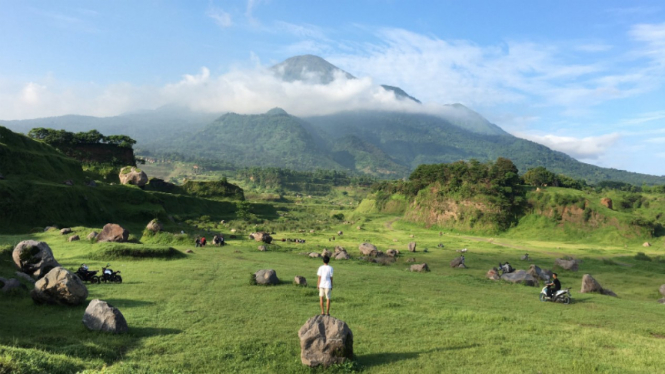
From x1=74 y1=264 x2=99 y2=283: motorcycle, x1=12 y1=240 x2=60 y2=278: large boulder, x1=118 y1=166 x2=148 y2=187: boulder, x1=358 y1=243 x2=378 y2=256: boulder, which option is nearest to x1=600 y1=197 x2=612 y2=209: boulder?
x1=358 y1=243 x2=378 y2=256: boulder

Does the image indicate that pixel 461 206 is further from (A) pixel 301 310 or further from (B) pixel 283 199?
(B) pixel 283 199

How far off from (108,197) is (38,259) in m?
52.4

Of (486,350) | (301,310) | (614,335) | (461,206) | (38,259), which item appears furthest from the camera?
(461,206)

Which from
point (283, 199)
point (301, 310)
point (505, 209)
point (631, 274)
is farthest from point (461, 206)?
point (283, 199)

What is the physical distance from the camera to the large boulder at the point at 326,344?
1187cm

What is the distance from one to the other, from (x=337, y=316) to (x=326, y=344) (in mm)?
5961

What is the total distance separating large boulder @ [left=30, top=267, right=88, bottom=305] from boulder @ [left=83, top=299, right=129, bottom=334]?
13.2 feet

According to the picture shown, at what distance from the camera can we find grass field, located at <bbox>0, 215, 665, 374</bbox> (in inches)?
469

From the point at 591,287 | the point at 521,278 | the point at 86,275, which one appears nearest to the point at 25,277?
the point at 86,275

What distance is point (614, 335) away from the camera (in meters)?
15.9

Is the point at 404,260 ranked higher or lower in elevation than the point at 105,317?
lower

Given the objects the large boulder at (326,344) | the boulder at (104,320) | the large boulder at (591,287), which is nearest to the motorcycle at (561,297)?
the large boulder at (591,287)

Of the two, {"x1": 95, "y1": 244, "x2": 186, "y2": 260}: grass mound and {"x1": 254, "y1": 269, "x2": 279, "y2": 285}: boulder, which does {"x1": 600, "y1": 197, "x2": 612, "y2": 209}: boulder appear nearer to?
{"x1": 254, "y1": 269, "x2": 279, "y2": 285}: boulder

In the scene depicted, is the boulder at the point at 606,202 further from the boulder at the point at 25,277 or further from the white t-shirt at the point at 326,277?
the boulder at the point at 25,277
